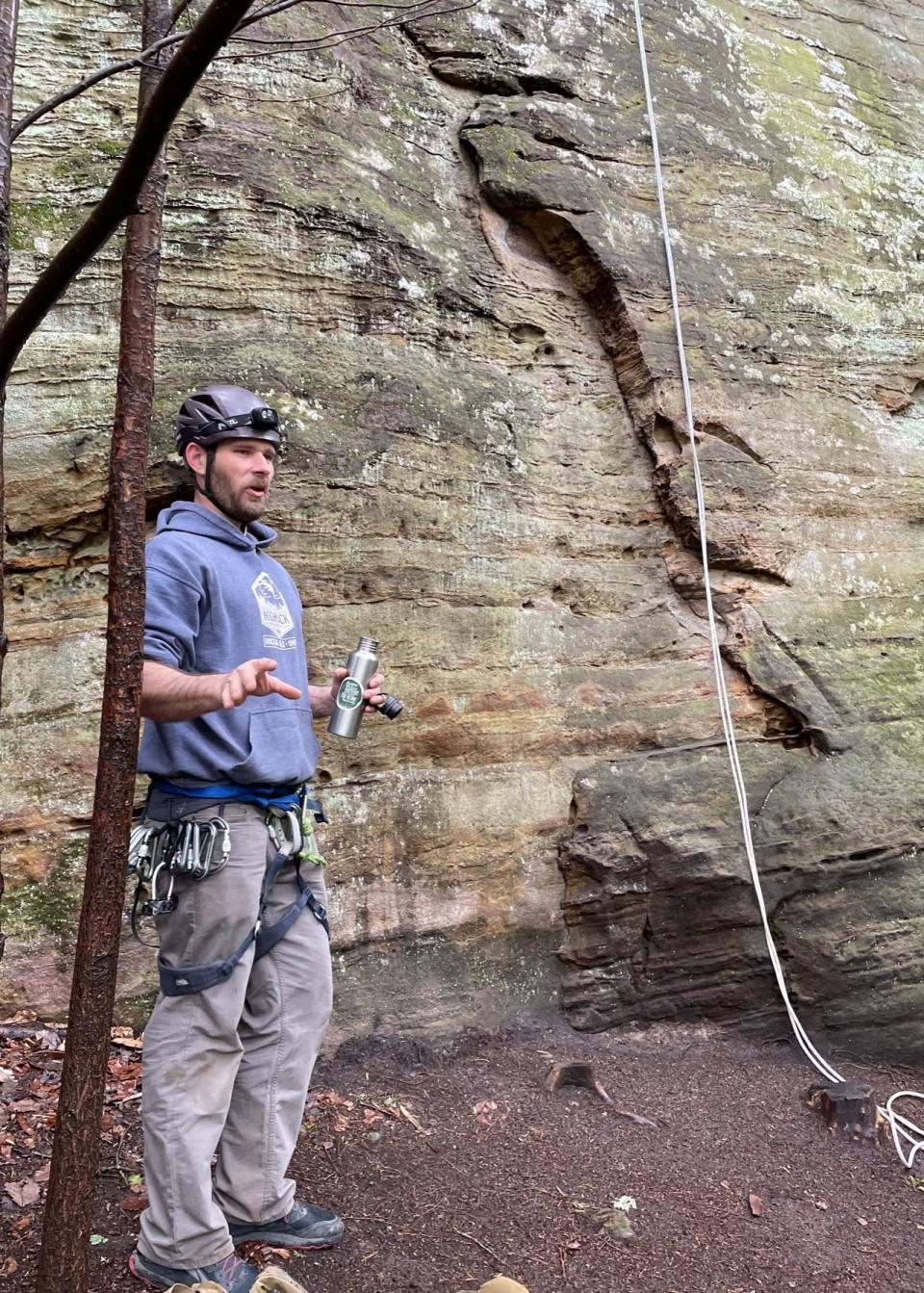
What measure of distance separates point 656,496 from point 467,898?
8.94 ft

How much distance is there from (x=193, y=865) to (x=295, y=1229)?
136 centimetres

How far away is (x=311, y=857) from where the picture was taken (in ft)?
12.1

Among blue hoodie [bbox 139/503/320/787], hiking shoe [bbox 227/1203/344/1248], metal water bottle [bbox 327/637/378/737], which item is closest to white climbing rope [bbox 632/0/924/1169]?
hiking shoe [bbox 227/1203/344/1248]

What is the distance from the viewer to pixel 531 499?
241 inches

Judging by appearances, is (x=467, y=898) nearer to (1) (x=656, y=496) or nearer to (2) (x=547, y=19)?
(1) (x=656, y=496)

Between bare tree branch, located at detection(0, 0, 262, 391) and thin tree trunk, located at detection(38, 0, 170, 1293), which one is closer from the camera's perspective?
bare tree branch, located at detection(0, 0, 262, 391)

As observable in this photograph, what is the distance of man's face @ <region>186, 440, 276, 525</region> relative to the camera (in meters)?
3.72

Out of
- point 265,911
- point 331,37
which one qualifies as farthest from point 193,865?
point 331,37

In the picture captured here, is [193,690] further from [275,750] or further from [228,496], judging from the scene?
[228,496]

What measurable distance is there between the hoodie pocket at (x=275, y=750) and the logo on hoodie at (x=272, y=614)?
231 mm

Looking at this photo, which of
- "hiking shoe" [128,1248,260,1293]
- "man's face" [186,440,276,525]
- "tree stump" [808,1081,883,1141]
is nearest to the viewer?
"hiking shoe" [128,1248,260,1293]

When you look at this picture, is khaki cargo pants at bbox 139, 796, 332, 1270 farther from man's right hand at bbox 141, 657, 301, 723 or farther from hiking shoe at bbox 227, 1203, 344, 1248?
man's right hand at bbox 141, 657, 301, 723

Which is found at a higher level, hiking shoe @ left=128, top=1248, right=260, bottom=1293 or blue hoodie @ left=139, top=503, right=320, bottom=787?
blue hoodie @ left=139, top=503, right=320, bottom=787

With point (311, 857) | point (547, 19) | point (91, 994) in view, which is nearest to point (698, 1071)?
point (311, 857)
